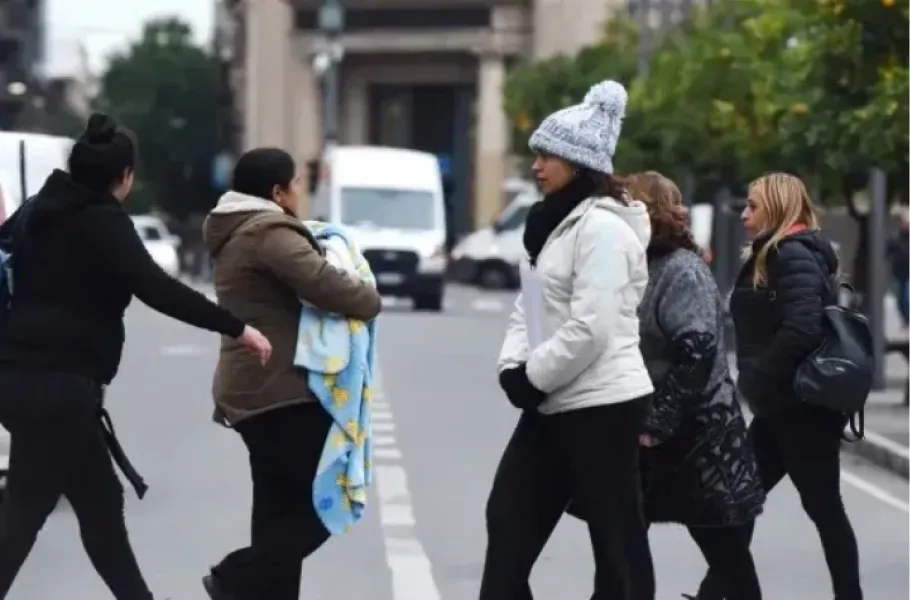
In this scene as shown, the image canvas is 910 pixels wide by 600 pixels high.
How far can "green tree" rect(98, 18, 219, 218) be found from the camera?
128m

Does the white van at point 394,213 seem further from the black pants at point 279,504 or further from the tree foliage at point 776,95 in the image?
the black pants at point 279,504

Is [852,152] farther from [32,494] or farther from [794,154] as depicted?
[32,494]

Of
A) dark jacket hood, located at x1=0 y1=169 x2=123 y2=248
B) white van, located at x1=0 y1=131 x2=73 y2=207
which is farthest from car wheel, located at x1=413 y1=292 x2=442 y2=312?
dark jacket hood, located at x1=0 y1=169 x2=123 y2=248

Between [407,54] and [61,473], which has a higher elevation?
[61,473]

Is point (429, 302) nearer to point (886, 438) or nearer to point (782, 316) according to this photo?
point (886, 438)

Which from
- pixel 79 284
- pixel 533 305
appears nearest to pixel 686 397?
pixel 533 305

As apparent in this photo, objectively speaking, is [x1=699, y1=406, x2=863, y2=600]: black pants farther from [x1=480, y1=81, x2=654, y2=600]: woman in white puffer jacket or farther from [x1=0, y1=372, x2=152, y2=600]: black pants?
[x1=0, y1=372, x2=152, y2=600]: black pants

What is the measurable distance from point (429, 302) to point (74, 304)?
37.0 meters

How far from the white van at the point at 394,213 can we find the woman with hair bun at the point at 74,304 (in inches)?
1372

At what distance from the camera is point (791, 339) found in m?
9.38

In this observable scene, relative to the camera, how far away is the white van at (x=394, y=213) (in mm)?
44000

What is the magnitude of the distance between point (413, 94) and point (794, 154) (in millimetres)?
82452

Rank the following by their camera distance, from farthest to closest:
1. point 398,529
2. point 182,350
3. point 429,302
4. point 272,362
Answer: point 429,302
point 182,350
point 398,529
point 272,362

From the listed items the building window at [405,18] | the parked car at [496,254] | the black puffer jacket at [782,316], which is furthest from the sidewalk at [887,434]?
the building window at [405,18]
